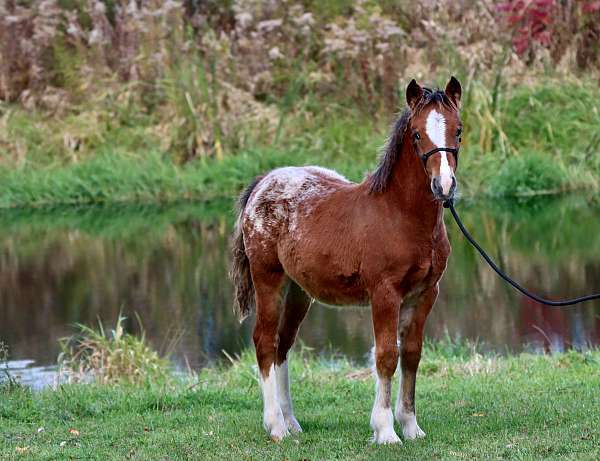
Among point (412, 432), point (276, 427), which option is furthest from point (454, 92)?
point (276, 427)

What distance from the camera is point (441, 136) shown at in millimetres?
5516

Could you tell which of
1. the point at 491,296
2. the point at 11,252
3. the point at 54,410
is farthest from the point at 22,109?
the point at 54,410

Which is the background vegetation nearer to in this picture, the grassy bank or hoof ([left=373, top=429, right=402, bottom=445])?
the grassy bank

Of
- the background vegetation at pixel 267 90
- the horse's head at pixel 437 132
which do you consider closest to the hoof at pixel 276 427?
the horse's head at pixel 437 132

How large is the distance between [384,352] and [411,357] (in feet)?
0.96

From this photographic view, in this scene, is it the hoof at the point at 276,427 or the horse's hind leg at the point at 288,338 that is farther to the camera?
the horse's hind leg at the point at 288,338

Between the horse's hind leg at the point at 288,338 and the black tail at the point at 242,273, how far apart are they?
10.6 inches

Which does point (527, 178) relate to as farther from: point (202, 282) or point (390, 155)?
point (390, 155)

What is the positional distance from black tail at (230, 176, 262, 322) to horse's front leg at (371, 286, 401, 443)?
47.3 inches

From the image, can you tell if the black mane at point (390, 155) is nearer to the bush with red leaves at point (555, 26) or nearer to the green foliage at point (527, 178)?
the green foliage at point (527, 178)

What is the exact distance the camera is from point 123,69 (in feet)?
75.1

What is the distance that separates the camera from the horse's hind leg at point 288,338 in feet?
21.0

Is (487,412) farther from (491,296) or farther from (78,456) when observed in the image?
(491,296)

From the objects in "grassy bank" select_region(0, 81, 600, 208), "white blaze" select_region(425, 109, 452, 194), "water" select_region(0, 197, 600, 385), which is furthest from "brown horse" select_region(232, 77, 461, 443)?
"grassy bank" select_region(0, 81, 600, 208)
